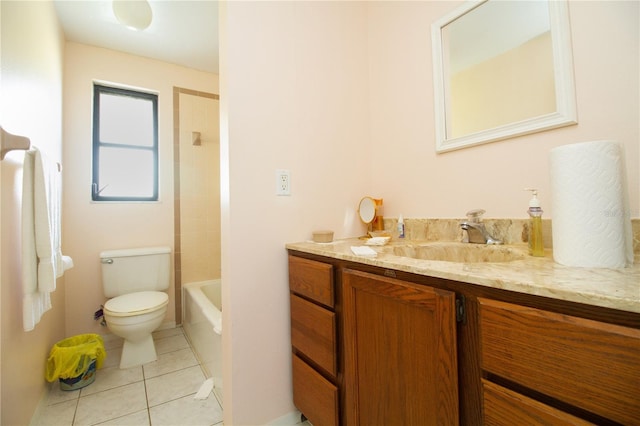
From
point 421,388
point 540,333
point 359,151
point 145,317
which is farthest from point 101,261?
point 540,333

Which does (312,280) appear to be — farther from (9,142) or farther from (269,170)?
(9,142)

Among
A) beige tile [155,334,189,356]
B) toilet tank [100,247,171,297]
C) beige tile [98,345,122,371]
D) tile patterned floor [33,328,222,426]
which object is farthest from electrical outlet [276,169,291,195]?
beige tile [98,345,122,371]

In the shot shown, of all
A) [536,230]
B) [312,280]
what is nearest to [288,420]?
[312,280]

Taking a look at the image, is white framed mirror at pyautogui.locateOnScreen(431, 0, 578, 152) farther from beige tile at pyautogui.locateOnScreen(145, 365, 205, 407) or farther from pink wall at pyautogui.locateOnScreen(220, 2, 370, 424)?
beige tile at pyautogui.locateOnScreen(145, 365, 205, 407)

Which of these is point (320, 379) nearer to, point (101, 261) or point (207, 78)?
point (101, 261)

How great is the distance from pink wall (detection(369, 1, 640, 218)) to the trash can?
197cm

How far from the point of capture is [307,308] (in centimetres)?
108

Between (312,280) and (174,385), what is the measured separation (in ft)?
4.11

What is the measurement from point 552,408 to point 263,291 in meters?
0.95

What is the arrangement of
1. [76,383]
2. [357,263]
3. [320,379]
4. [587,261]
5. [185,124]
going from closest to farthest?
[587,261] < [357,263] < [320,379] < [76,383] < [185,124]

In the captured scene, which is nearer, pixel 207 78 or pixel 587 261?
pixel 587 261

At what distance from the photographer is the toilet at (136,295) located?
1714 millimetres

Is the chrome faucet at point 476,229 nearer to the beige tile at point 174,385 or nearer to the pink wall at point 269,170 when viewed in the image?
the pink wall at point 269,170

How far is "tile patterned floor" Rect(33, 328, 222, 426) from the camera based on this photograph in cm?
131
